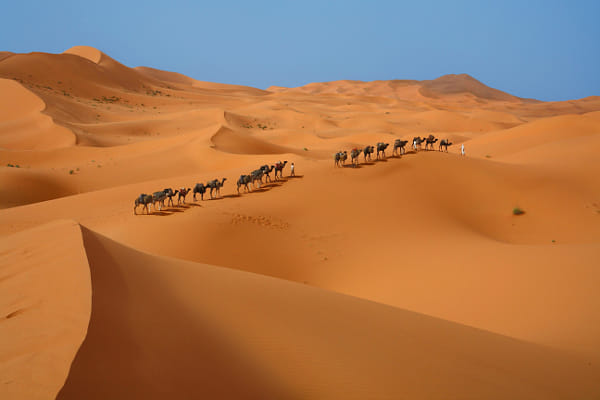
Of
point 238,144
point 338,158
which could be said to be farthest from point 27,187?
point 338,158

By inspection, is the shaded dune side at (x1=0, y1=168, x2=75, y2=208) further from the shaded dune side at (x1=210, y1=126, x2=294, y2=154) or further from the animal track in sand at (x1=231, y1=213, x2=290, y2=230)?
the animal track in sand at (x1=231, y1=213, x2=290, y2=230)

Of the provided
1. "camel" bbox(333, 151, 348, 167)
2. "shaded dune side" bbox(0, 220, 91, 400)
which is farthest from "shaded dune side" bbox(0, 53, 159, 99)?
"shaded dune side" bbox(0, 220, 91, 400)

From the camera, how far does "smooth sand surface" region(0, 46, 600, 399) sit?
12.7ft

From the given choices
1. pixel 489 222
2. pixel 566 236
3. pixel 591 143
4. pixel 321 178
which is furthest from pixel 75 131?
pixel 591 143

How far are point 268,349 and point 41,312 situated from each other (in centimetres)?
235

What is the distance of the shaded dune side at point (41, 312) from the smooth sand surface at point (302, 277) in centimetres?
2

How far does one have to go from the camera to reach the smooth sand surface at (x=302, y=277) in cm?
387

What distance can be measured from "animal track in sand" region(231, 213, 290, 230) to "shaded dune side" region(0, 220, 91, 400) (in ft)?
26.3

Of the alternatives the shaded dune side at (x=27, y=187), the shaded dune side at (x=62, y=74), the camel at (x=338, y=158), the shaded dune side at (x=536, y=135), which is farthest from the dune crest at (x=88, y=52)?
the camel at (x=338, y=158)

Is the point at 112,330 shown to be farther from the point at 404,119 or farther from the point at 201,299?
the point at 404,119

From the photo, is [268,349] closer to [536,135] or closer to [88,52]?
[536,135]

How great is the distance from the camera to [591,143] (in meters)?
25.8

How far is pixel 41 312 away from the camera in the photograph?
3.80 meters

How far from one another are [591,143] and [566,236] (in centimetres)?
1421
